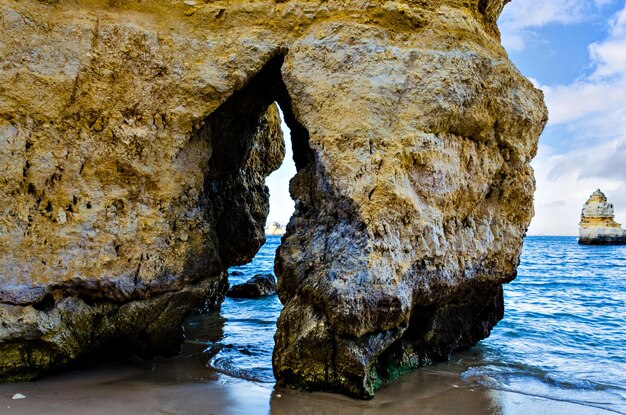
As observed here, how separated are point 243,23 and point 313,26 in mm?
940

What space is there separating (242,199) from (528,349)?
585 centimetres

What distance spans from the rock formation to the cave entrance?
42 centimetres

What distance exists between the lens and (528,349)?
28.1 feet

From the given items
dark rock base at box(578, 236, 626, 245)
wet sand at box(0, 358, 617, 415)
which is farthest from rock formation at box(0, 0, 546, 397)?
dark rock base at box(578, 236, 626, 245)

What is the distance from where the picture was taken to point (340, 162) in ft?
19.1

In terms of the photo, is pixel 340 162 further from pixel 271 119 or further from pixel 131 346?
pixel 271 119

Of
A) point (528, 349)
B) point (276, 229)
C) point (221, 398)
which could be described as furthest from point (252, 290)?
point (276, 229)

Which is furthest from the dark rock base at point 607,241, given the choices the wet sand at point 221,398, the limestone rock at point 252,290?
the wet sand at point 221,398

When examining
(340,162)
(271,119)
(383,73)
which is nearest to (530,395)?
(340,162)

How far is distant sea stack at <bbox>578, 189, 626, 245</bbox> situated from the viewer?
52062 millimetres

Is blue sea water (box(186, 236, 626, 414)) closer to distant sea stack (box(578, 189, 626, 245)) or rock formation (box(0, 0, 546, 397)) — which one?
rock formation (box(0, 0, 546, 397))

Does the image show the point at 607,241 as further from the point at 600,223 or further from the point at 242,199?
the point at 242,199

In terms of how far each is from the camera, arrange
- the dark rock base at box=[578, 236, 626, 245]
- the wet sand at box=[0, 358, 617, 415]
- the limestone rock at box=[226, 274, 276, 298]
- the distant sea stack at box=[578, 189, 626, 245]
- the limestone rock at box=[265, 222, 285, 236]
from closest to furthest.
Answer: the wet sand at box=[0, 358, 617, 415]
the limestone rock at box=[226, 274, 276, 298]
the distant sea stack at box=[578, 189, 626, 245]
the dark rock base at box=[578, 236, 626, 245]
the limestone rock at box=[265, 222, 285, 236]

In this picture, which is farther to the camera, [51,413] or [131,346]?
[131,346]
